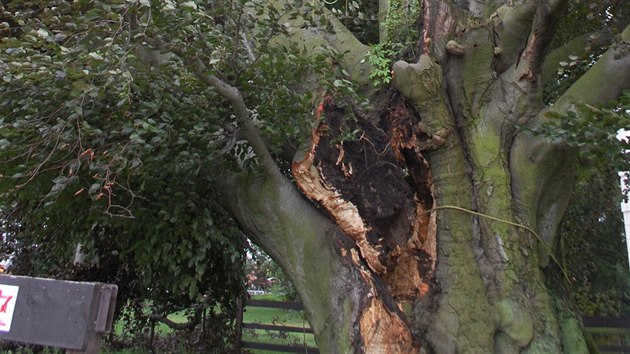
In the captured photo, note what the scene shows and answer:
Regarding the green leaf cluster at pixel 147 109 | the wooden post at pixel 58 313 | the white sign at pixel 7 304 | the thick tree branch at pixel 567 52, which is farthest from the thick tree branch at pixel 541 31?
the white sign at pixel 7 304

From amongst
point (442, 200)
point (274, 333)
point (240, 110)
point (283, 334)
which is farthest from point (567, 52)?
point (274, 333)

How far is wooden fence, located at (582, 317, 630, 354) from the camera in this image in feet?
27.6

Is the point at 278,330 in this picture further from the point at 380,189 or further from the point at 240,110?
the point at 240,110

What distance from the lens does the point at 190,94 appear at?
5.05m

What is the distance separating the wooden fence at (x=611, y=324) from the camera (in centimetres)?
840

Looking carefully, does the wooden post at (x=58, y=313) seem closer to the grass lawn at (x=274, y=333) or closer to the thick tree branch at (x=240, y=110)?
the thick tree branch at (x=240, y=110)

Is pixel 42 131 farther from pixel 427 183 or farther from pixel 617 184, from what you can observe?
pixel 617 184

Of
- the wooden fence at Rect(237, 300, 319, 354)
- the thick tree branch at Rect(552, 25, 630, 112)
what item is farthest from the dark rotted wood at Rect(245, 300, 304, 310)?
the thick tree branch at Rect(552, 25, 630, 112)

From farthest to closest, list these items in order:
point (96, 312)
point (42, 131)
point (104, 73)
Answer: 1. point (42, 131)
2. point (104, 73)
3. point (96, 312)

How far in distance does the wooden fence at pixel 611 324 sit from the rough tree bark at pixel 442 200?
4.54 meters

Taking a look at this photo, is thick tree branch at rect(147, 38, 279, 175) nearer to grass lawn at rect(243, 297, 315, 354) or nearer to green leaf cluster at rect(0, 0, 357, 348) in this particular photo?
green leaf cluster at rect(0, 0, 357, 348)

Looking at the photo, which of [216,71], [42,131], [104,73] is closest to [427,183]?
[216,71]

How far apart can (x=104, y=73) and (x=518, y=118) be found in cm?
313

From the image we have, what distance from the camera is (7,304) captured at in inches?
141
